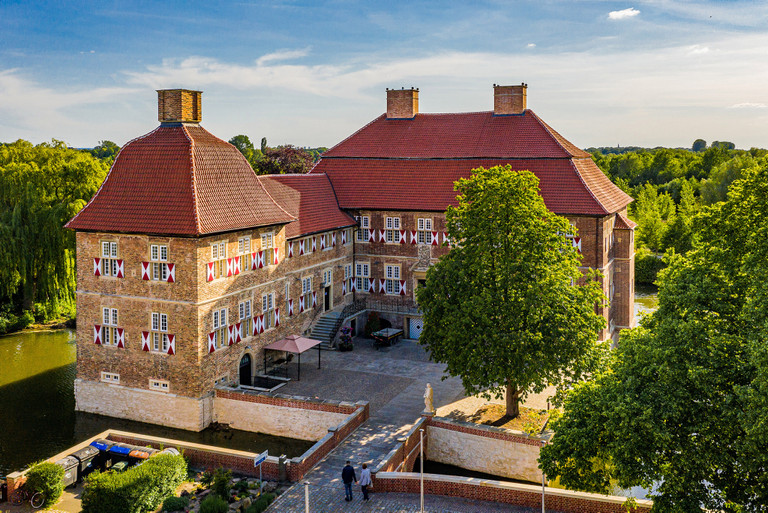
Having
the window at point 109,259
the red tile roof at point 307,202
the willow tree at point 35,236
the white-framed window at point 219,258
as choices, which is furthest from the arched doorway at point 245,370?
the willow tree at point 35,236

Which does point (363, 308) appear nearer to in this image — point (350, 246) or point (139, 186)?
point (350, 246)

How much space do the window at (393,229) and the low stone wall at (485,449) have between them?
15.6m

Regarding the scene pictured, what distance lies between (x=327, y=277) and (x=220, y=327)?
9874 mm

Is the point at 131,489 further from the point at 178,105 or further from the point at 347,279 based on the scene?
Result: the point at 347,279

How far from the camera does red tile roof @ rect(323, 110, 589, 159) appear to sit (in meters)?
38.6

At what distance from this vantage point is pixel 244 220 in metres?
29.9

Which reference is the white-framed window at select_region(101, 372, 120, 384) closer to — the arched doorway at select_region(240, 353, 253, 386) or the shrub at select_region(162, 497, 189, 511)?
the arched doorway at select_region(240, 353, 253, 386)

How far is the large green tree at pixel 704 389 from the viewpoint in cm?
1521

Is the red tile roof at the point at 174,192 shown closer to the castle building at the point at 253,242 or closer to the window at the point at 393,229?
the castle building at the point at 253,242

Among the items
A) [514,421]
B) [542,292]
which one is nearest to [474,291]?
[542,292]

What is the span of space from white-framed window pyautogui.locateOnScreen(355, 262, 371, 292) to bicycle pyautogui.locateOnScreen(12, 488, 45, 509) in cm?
2200

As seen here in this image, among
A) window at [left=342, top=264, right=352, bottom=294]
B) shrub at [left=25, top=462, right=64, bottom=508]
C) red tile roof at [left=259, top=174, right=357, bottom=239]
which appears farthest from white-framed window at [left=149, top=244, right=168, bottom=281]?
window at [left=342, top=264, right=352, bottom=294]

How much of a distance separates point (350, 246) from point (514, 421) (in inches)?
645

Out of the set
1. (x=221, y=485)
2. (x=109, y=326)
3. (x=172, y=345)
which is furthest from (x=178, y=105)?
(x=221, y=485)
